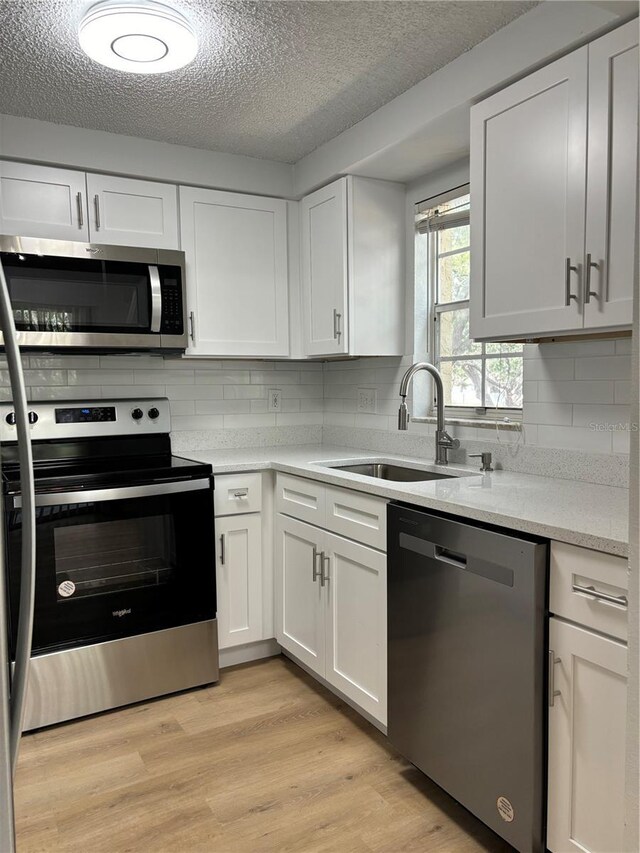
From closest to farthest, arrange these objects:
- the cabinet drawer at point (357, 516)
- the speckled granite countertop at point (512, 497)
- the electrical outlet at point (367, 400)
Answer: the speckled granite countertop at point (512, 497)
the cabinet drawer at point (357, 516)
the electrical outlet at point (367, 400)

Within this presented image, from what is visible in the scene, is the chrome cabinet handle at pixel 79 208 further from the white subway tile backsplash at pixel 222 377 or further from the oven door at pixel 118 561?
the oven door at pixel 118 561

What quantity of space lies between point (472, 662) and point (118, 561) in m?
1.41

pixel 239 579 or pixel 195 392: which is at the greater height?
pixel 195 392

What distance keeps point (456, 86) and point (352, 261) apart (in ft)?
2.86

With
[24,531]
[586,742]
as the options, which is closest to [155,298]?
[24,531]

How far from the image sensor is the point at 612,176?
160 centimetres

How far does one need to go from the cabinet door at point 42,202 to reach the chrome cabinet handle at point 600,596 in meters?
2.29

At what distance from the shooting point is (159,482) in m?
2.47

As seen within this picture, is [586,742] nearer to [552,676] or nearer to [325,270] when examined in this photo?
[552,676]

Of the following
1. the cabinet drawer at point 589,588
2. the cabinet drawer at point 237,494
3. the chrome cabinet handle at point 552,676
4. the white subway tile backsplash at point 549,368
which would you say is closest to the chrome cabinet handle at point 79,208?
the cabinet drawer at point 237,494

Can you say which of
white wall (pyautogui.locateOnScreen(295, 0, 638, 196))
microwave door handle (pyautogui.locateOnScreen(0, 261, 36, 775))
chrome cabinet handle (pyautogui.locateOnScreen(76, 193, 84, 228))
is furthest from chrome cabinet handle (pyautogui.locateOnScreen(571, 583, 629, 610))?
chrome cabinet handle (pyautogui.locateOnScreen(76, 193, 84, 228))

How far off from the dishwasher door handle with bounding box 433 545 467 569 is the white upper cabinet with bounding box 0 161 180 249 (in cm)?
186

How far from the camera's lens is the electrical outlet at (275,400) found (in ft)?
11.1

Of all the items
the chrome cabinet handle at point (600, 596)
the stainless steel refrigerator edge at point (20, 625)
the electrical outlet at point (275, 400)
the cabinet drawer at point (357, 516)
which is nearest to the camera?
the stainless steel refrigerator edge at point (20, 625)
